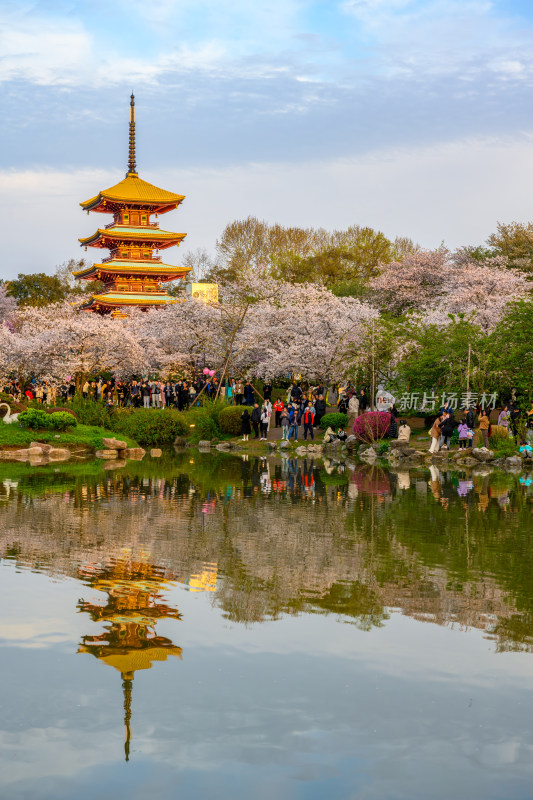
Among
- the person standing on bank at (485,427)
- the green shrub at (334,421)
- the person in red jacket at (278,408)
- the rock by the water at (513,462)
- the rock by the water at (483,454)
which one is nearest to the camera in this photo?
the rock by the water at (513,462)

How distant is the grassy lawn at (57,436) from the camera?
32.1 meters

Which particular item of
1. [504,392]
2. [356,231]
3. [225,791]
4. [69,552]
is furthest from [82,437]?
[356,231]

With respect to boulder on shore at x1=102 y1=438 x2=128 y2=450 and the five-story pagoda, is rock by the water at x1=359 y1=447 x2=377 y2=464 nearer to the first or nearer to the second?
boulder on shore at x1=102 y1=438 x2=128 y2=450

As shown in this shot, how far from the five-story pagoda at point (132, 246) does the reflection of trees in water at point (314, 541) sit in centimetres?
4707

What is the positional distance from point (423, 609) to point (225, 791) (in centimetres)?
463

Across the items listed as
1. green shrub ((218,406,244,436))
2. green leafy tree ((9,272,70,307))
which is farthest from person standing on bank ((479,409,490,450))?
green leafy tree ((9,272,70,307))

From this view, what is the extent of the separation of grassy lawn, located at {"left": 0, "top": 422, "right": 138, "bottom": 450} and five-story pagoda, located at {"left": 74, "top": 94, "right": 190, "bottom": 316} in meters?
33.0

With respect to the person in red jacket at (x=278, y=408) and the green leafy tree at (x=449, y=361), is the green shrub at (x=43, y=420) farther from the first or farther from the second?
the green leafy tree at (x=449, y=361)

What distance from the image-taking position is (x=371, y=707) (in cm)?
699

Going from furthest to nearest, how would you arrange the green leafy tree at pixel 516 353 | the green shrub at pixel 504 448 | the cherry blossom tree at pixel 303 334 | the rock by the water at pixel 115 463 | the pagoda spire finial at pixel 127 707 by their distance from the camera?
1. the cherry blossom tree at pixel 303 334
2. the green leafy tree at pixel 516 353
3. the green shrub at pixel 504 448
4. the rock by the water at pixel 115 463
5. the pagoda spire finial at pixel 127 707

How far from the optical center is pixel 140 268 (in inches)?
2746

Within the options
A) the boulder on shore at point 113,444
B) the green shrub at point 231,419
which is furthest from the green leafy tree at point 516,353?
the boulder on shore at point 113,444

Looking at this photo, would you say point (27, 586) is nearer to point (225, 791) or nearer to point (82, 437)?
point (225, 791)

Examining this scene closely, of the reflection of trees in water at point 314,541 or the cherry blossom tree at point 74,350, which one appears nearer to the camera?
the reflection of trees in water at point 314,541
